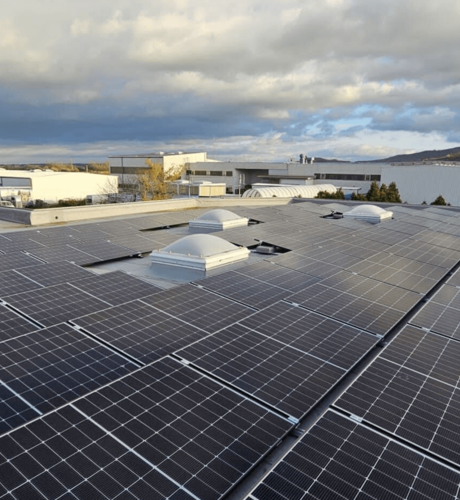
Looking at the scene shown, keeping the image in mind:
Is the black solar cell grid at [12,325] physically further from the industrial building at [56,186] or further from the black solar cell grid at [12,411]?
the industrial building at [56,186]

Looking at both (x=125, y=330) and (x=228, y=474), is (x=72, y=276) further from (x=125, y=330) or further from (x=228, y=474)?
(x=228, y=474)

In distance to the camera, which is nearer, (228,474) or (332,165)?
(228,474)

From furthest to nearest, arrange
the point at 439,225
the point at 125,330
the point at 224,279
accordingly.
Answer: the point at 439,225, the point at 224,279, the point at 125,330

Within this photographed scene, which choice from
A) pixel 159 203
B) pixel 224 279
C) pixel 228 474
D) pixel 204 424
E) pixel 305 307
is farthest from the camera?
pixel 159 203

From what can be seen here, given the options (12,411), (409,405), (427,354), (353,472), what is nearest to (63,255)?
(12,411)

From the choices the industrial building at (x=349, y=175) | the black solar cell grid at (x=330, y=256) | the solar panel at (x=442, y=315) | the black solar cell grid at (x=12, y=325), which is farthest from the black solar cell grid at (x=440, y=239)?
the industrial building at (x=349, y=175)

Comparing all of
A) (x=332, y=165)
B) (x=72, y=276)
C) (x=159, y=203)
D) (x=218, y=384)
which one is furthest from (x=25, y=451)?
(x=332, y=165)
